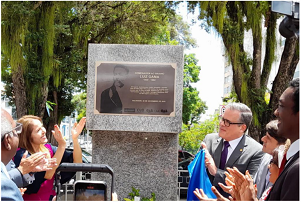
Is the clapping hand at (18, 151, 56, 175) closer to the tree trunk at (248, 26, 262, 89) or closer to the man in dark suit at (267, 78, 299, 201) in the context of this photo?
the man in dark suit at (267, 78, 299, 201)

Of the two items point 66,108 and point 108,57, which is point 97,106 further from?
point 66,108

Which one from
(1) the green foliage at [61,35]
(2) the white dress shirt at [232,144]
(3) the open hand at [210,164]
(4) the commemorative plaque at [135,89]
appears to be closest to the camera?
(3) the open hand at [210,164]

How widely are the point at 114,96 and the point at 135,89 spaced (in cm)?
35

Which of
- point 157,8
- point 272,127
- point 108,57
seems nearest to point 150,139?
point 108,57

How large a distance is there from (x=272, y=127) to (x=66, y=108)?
20640mm

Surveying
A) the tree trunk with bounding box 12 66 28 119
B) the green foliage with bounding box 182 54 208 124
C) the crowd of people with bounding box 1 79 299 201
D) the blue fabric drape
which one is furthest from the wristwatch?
the green foliage with bounding box 182 54 208 124

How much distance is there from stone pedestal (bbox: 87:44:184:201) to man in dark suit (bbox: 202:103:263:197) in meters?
1.67

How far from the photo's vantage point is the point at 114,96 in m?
6.86

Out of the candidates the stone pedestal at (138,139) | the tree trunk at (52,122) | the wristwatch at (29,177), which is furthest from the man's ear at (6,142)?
the tree trunk at (52,122)

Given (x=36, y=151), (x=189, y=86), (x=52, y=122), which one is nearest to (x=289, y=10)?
(x=36, y=151)

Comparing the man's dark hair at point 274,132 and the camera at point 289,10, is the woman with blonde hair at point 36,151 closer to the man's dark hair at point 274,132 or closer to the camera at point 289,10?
the man's dark hair at point 274,132

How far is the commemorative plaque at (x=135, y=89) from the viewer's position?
269 inches

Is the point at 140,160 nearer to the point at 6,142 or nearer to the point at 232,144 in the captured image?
the point at 232,144

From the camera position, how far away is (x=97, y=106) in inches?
271
